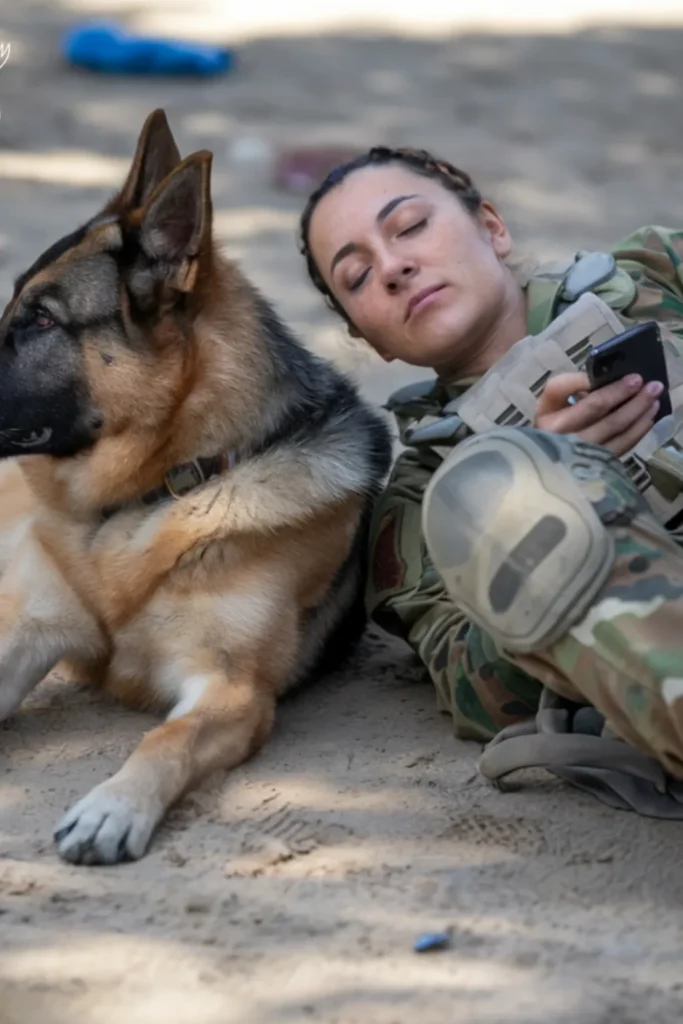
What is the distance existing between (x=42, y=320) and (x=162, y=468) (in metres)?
0.40

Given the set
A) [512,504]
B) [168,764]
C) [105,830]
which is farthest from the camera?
[168,764]

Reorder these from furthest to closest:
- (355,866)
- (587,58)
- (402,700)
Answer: (587,58) < (402,700) < (355,866)

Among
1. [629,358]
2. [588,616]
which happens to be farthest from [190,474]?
[588,616]

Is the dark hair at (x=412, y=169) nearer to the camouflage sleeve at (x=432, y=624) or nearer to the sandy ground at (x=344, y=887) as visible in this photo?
the camouflage sleeve at (x=432, y=624)

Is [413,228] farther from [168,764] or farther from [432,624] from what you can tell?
[168,764]

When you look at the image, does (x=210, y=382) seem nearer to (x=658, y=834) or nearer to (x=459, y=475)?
(x=459, y=475)

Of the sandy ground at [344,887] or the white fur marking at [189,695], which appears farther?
the white fur marking at [189,695]

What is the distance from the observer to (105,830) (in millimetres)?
2660

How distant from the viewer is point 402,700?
3506 millimetres

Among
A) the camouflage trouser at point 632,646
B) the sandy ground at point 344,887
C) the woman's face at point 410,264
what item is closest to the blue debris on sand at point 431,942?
the sandy ground at point 344,887

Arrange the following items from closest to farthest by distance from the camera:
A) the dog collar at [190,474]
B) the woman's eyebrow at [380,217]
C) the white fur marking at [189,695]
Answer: the white fur marking at [189,695] → the dog collar at [190,474] → the woman's eyebrow at [380,217]

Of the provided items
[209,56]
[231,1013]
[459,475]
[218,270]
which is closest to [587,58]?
[209,56]

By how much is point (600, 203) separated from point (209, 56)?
2649 millimetres

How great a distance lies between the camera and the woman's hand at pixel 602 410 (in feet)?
8.87
